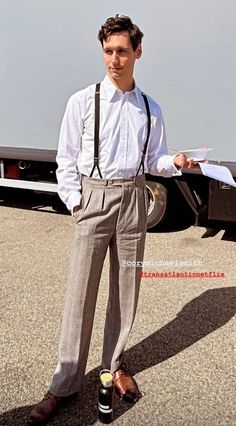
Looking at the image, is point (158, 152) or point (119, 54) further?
point (158, 152)

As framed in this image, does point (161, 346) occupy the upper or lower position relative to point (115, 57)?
lower

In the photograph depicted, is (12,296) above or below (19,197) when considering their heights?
above

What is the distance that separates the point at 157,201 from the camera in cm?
505

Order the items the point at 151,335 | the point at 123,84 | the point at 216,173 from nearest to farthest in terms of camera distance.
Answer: the point at 123,84
the point at 216,173
the point at 151,335

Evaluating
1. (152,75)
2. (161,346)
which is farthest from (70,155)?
(152,75)

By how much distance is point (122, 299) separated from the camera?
245 centimetres

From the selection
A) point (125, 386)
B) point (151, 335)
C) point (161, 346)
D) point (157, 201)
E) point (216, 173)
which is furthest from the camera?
point (157, 201)

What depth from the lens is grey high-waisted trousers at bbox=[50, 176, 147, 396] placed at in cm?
222

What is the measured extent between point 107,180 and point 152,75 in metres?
2.62

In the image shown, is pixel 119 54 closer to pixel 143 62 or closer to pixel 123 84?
pixel 123 84

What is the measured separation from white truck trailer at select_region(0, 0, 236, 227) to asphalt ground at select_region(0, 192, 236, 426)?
599 millimetres

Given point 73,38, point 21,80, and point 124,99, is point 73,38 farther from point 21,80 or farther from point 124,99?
point 124,99

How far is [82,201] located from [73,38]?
295cm

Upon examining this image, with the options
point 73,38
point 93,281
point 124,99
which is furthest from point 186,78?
point 93,281
